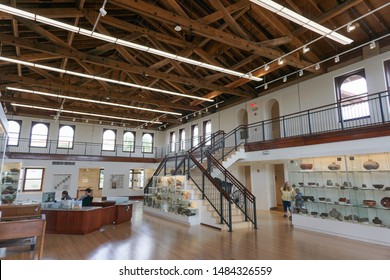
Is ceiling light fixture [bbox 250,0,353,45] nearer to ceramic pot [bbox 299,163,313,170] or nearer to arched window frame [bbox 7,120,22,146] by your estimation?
ceramic pot [bbox 299,163,313,170]

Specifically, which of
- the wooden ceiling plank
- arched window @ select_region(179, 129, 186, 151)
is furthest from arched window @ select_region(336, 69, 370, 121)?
arched window @ select_region(179, 129, 186, 151)

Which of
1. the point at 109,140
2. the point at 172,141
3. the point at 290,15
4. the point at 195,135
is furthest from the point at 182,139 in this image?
the point at 290,15

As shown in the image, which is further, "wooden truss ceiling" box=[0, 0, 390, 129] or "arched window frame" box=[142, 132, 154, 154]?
"arched window frame" box=[142, 132, 154, 154]

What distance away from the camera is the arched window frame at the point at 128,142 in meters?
19.2

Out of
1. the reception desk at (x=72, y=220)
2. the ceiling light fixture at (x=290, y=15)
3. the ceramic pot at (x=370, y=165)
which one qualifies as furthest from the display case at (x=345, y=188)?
the reception desk at (x=72, y=220)

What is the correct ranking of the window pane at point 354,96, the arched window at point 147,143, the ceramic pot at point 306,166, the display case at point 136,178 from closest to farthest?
1. the ceramic pot at point 306,166
2. the window pane at point 354,96
3. the display case at point 136,178
4. the arched window at point 147,143

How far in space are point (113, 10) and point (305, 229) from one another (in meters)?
9.84

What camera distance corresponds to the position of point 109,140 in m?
18.7

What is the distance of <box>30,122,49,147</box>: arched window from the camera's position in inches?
626

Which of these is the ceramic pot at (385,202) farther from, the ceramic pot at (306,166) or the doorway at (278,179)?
the doorway at (278,179)

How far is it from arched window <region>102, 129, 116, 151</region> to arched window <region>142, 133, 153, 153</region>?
258cm

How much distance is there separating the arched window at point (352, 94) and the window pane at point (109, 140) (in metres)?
16.1

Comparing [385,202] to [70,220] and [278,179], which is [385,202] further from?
[70,220]

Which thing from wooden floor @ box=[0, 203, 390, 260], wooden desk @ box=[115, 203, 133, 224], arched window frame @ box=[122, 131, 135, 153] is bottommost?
wooden floor @ box=[0, 203, 390, 260]
